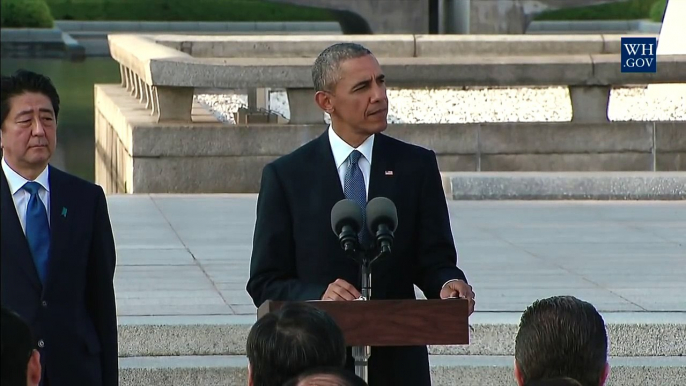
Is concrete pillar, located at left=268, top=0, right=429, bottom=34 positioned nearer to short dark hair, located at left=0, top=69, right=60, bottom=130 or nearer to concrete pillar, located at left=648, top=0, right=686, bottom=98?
concrete pillar, located at left=648, top=0, right=686, bottom=98

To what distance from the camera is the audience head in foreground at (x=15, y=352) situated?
3051 mm

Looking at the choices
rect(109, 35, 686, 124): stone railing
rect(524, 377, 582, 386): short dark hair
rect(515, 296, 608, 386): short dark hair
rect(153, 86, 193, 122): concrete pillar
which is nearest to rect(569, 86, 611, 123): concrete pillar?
rect(109, 35, 686, 124): stone railing

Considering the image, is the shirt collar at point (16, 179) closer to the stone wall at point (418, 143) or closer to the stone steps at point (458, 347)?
the stone steps at point (458, 347)

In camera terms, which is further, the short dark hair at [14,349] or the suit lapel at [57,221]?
the suit lapel at [57,221]

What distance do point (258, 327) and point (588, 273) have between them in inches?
214

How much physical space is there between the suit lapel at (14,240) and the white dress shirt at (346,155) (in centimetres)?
97

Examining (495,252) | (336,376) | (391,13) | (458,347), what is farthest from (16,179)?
(391,13)

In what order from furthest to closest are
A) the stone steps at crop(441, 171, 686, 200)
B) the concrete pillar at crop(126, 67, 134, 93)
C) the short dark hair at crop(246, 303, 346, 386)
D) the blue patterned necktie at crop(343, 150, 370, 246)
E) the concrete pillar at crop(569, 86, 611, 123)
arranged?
the concrete pillar at crop(126, 67, 134, 93)
the concrete pillar at crop(569, 86, 611, 123)
the stone steps at crop(441, 171, 686, 200)
the blue patterned necktie at crop(343, 150, 370, 246)
the short dark hair at crop(246, 303, 346, 386)

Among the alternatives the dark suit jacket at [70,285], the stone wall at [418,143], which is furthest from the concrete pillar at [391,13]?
the dark suit jacket at [70,285]

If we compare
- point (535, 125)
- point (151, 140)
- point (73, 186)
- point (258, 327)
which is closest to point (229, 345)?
point (73, 186)

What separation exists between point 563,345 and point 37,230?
68.7 inches

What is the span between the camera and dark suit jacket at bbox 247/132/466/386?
445 centimetres

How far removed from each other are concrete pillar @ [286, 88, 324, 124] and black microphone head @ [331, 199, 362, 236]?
322 inches

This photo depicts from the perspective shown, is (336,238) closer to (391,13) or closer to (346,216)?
(346,216)
